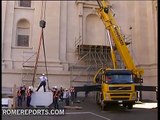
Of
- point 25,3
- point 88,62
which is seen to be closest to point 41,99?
point 88,62

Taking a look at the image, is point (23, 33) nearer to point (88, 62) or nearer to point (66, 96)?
point (88, 62)

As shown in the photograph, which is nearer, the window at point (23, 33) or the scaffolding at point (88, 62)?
the scaffolding at point (88, 62)

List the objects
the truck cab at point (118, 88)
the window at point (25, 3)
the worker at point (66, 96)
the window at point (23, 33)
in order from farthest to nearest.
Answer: the window at point (25, 3)
the window at point (23, 33)
the worker at point (66, 96)
the truck cab at point (118, 88)

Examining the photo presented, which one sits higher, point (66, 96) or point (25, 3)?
point (25, 3)

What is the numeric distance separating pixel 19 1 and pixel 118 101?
19195 mm

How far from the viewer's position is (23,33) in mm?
32094

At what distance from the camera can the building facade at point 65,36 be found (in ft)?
101

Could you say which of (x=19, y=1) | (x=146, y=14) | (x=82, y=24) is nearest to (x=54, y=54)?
(x=82, y=24)

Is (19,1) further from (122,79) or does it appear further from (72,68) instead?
(122,79)

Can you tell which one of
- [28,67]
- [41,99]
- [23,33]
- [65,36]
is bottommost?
[41,99]

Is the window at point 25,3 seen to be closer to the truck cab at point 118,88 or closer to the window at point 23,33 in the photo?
the window at point 23,33

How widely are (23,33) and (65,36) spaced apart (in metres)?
4.61

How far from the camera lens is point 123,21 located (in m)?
34.1

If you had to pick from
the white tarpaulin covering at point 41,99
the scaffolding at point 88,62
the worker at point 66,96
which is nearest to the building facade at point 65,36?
the scaffolding at point 88,62
